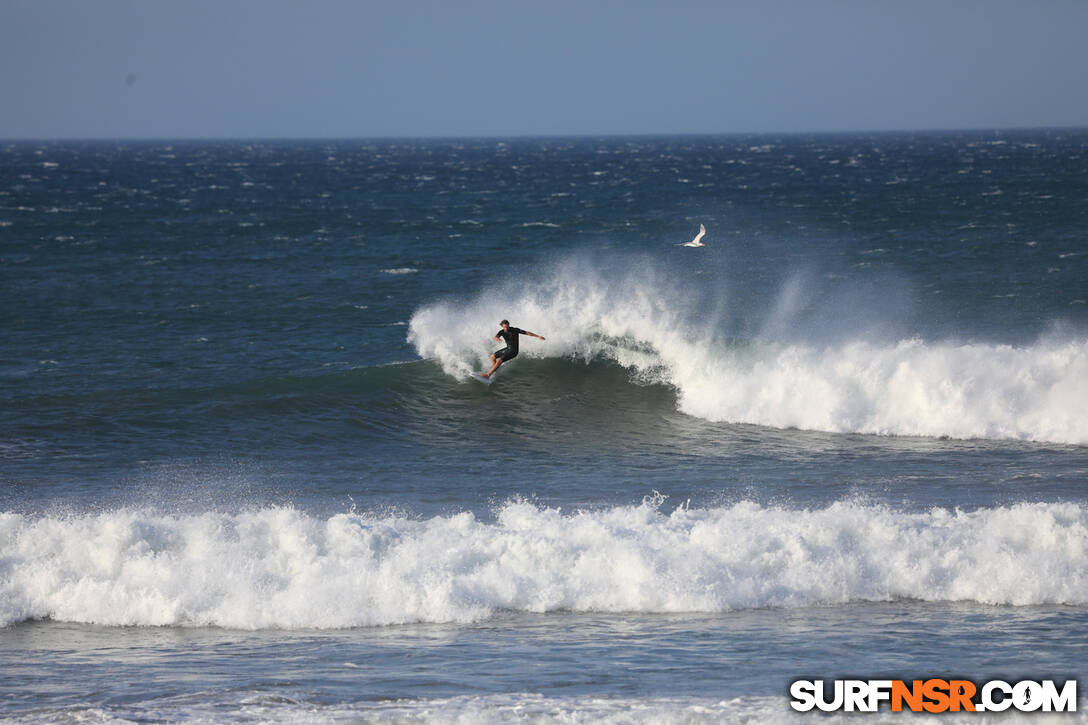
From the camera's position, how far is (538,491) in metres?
16.2

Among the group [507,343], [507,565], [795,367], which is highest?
[507,343]

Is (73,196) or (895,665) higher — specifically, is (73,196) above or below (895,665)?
above

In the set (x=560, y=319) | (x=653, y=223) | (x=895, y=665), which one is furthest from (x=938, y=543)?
(x=653, y=223)

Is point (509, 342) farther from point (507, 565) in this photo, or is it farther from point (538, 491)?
point (507, 565)

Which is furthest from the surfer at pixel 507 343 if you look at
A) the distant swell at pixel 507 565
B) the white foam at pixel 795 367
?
the distant swell at pixel 507 565

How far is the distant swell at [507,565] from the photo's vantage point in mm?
11797

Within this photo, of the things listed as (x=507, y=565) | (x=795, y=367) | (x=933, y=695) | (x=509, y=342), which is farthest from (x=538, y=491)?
(x=933, y=695)

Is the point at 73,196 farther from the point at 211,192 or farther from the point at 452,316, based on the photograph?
the point at 452,316

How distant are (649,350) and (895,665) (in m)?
14.1

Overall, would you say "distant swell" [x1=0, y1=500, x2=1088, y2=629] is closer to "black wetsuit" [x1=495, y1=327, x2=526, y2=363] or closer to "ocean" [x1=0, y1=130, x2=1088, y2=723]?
"ocean" [x1=0, y1=130, x2=1088, y2=723]

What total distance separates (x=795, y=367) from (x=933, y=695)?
12334 millimetres

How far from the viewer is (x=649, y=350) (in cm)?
2369

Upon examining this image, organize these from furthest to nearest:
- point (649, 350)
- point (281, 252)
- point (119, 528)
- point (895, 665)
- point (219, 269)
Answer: point (281, 252), point (219, 269), point (649, 350), point (119, 528), point (895, 665)

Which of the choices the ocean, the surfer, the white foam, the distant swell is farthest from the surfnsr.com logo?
the surfer
